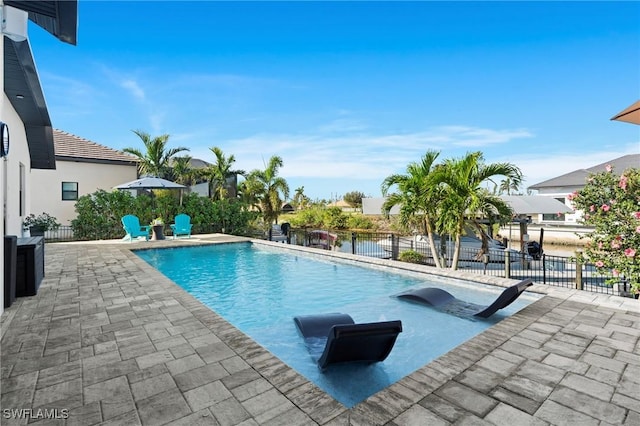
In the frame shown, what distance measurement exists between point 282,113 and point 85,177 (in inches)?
467

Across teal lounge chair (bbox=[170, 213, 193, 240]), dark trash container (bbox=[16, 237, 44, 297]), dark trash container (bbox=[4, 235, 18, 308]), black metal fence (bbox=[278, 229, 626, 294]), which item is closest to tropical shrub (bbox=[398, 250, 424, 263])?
black metal fence (bbox=[278, 229, 626, 294])

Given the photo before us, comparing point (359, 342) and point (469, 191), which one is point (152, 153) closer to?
point (469, 191)

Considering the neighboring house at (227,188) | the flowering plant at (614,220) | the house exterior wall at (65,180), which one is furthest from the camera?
the neighboring house at (227,188)

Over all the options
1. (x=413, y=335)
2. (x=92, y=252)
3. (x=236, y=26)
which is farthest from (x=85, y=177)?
(x=413, y=335)

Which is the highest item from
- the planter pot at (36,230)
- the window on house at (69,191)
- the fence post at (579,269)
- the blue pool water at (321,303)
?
the window on house at (69,191)

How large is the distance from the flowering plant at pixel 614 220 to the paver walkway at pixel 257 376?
3.18ft

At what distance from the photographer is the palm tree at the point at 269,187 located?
20.8m

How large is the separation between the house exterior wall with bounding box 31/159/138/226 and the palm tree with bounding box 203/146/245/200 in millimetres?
4972

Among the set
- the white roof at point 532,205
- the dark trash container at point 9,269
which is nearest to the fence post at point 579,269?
the white roof at point 532,205

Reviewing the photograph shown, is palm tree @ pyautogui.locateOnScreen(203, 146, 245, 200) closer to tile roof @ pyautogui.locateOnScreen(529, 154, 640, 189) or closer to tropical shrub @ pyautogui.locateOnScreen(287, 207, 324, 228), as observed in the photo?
→ tropical shrub @ pyautogui.locateOnScreen(287, 207, 324, 228)

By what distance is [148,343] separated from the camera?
11.4 ft

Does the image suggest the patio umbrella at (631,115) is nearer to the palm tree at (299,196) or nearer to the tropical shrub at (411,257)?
the tropical shrub at (411,257)

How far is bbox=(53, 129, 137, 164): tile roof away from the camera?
53.3ft

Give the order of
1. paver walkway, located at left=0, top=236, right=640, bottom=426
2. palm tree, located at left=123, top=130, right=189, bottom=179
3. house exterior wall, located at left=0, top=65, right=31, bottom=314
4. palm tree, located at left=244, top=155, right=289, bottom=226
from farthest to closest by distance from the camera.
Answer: palm tree, located at left=244, top=155, right=289, bottom=226
palm tree, located at left=123, top=130, right=189, bottom=179
house exterior wall, located at left=0, top=65, right=31, bottom=314
paver walkway, located at left=0, top=236, right=640, bottom=426
